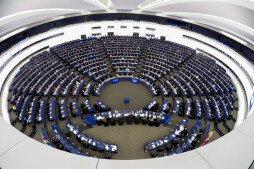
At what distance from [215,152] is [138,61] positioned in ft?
86.0

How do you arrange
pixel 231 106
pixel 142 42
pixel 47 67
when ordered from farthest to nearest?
1. pixel 142 42
2. pixel 47 67
3. pixel 231 106

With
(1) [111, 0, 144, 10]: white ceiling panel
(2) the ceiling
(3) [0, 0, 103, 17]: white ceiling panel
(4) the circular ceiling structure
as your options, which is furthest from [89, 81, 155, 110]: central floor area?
(1) [111, 0, 144, 10]: white ceiling panel

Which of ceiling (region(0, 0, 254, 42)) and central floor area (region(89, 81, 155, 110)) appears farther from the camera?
ceiling (region(0, 0, 254, 42))

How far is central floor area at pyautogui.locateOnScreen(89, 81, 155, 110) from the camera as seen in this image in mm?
28058

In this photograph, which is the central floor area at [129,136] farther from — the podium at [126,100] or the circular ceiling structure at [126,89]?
the podium at [126,100]

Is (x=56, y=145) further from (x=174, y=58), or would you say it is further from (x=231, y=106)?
(x=174, y=58)

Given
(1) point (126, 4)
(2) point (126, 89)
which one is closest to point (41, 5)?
(1) point (126, 4)

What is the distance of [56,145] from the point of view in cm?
2181

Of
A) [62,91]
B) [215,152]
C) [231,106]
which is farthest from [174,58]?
[215,152]

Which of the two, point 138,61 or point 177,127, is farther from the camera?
point 138,61

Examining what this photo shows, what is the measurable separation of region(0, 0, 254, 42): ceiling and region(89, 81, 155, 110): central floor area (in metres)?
14.2

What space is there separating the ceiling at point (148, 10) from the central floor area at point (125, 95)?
14.2m

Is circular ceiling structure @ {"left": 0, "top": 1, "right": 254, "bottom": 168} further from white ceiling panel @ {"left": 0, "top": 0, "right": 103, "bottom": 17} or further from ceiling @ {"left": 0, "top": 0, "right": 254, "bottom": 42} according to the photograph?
white ceiling panel @ {"left": 0, "top": 0, "right": 103, "bottom": 17}

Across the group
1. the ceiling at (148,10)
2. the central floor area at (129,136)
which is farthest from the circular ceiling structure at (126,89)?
the ceiling at (148,10)
